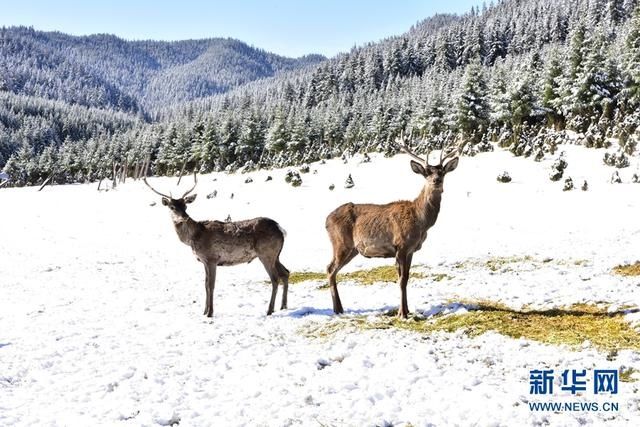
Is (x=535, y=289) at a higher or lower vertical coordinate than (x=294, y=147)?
lower

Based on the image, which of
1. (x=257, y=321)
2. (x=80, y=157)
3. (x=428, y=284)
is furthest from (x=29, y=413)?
(x=80, y=157)

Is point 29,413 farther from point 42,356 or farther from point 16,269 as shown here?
point 16,269

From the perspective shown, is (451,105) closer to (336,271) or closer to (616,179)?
(616,179)

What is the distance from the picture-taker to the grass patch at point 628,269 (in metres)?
12.3

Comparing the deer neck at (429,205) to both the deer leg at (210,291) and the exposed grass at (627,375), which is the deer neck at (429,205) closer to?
the exposed grass at (627,375)

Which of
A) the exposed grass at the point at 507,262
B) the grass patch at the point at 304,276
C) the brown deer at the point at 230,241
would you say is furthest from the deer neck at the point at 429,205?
the grass patch at the point at 304,276

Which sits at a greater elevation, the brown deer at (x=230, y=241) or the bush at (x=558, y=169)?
the bush at (x=558, y=169)

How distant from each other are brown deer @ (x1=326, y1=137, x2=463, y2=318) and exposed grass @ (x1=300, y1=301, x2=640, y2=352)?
0.89 metres

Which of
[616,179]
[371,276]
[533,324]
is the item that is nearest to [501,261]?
[371,276]

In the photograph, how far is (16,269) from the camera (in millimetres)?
20453

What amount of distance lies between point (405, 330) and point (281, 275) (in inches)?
167

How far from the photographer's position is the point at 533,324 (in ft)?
29.9

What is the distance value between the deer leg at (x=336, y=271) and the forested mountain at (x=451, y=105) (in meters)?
8.76

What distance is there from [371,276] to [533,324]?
7.56 metres
